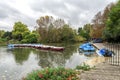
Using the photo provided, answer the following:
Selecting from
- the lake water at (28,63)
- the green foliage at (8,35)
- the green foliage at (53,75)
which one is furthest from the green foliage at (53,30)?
the green foliage at (53,75)

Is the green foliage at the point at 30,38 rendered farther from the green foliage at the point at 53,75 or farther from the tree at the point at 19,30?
the green foliage at the point at 53,75

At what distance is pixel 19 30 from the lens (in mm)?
81875

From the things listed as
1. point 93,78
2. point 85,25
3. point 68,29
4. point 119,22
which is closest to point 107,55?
point 119,22

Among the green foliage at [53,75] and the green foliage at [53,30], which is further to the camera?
the green foliage at [53,30]

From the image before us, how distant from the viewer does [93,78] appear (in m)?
9.02

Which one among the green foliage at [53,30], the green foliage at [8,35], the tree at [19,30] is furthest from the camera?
the green foliage at [8,35]

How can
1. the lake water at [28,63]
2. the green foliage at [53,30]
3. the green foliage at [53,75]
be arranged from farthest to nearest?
the green foliage at [53,30], the lake water at [28,63], the green foliage at [53,75]

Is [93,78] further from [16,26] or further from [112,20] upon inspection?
[16,26]

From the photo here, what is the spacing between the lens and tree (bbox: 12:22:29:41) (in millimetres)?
80625

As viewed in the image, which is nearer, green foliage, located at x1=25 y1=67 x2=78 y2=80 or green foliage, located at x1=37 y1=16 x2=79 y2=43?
green foliage, located at x1=25 y1=67 x2=78 y2=80

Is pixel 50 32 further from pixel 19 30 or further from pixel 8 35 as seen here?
pixel 8 35

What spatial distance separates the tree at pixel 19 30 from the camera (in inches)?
3174

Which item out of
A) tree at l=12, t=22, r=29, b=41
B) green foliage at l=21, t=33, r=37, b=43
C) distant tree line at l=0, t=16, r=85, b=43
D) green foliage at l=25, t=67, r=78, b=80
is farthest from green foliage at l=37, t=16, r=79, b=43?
green foliage at l=25, t=67, r=78, b=80

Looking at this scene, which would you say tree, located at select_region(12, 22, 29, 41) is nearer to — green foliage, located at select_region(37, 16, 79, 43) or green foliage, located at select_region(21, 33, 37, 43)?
green foliage, located at select_region(21, 33, 37, 43)
